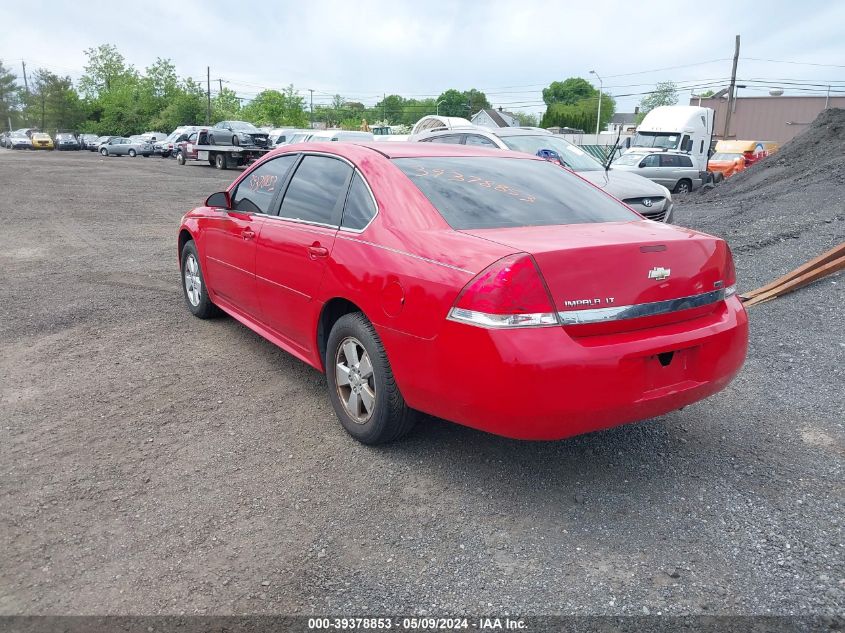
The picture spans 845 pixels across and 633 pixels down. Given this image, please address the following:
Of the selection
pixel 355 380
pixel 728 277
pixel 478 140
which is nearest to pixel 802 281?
pixel 728 277

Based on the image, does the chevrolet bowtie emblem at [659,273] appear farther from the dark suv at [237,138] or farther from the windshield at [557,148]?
the dark suv at [237,138]

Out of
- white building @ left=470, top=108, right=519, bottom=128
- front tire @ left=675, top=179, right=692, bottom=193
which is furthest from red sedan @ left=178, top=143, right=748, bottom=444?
white building @ left=470, top=108, right=519, bottom=128

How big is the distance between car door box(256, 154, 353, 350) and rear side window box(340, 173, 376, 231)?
0.07 metres

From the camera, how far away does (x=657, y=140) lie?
81.9 feet

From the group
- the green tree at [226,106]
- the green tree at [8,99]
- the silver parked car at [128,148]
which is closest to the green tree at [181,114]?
the green tree at [226,106]

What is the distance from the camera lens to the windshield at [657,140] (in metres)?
24.5

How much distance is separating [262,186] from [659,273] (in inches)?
118

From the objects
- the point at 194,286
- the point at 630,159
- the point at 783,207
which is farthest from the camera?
the point at 630,159

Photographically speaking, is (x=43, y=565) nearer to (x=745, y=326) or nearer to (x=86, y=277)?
(x=745, y=326)

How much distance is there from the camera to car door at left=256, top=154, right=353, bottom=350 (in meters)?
4.12

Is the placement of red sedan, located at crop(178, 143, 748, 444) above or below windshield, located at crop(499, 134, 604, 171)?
below

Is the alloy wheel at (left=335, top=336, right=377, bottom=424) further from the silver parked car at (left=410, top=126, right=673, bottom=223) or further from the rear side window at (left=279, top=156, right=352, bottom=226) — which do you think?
the silver parked car at (left=410, top=126, right=673, bottom=223)

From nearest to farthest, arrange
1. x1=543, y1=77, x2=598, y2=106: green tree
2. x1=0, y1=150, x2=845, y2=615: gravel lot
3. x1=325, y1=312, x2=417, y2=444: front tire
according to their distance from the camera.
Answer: x1=0, y1=150, x2=845, y2=615: gravel lot, x1=325, y1=312, x2=417, y2=444: front tire, x1=543, y1=77, x2=598, y2=106: green tree

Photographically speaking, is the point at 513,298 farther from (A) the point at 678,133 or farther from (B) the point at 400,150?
(A) the point at 678,133
